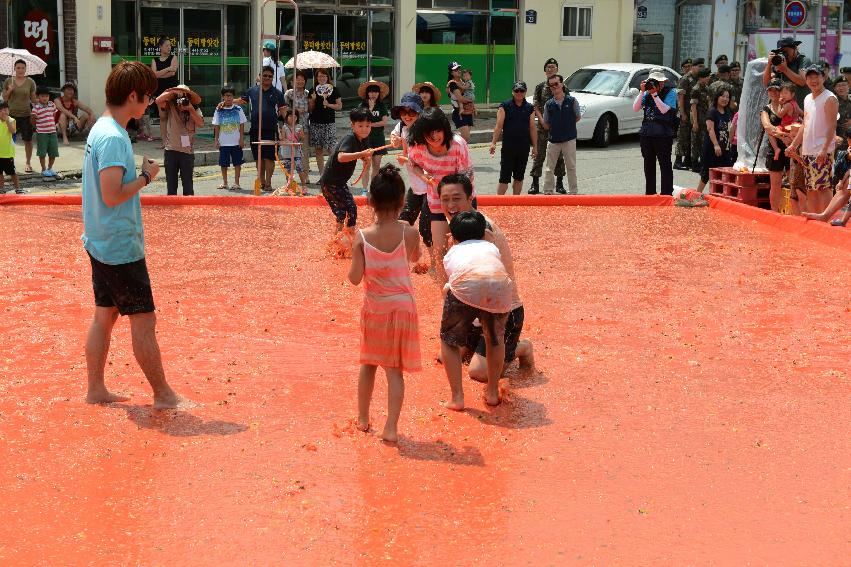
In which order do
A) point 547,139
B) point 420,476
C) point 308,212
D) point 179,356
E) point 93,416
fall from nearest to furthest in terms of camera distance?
point 420,476
point 93,416
point 179,356
point 308,212
point 547,139

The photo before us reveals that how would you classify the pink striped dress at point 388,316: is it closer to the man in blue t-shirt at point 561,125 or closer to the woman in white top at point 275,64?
the man in blue t-shirt at point 561,125

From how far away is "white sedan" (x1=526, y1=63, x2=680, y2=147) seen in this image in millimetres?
24016

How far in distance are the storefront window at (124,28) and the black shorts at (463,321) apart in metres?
17.3

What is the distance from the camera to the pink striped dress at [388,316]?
6523mm

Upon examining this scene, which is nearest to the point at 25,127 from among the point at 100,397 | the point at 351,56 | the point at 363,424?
the point at 351,56

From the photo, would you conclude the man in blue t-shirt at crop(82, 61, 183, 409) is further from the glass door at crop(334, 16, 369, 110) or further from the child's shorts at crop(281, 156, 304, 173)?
the glass door at crop(334, 16, 369, 110)

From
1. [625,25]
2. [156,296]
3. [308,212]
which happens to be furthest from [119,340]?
[625,25]

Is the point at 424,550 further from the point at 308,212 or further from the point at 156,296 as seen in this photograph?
the point at 308,212

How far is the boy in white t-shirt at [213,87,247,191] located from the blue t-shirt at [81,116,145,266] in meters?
10.8

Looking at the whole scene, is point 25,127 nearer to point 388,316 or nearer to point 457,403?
point 457,403

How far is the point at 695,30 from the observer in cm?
3447

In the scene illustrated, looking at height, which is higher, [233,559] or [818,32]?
[818,32]

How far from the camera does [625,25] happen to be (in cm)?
3222

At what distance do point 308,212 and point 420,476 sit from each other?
817 centimetres
